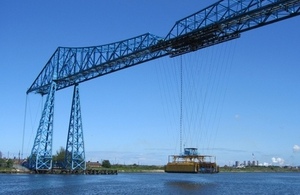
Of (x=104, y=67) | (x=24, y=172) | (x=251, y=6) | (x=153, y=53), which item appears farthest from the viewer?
(x=24, y=172)

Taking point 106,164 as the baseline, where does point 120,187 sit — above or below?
below

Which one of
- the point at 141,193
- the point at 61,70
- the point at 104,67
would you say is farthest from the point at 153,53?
the point at 61,70

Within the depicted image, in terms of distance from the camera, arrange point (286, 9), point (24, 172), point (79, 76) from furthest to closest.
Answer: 1. point (24, 172)
2. point (79, 76)
3. point (286, 9)

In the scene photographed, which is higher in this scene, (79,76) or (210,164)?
(79,76)

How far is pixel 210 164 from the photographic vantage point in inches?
2472

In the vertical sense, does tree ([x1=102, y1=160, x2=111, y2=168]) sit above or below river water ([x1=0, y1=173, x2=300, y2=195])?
above

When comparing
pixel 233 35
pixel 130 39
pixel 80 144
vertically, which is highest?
pixel 130 39

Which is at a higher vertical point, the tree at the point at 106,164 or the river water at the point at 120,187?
the tree at the point at 106,164

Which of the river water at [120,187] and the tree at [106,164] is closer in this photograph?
the river water at [120,187]

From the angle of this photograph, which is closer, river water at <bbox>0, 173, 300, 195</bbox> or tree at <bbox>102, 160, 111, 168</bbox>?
river water at <bbox>0, 173, 300, 195</bbox>

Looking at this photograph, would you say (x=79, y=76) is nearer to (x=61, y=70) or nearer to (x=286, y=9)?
(x=61, y=70)

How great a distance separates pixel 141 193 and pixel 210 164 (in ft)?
94.2

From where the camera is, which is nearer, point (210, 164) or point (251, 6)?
point (251, 6)

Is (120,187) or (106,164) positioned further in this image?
(106,164)
